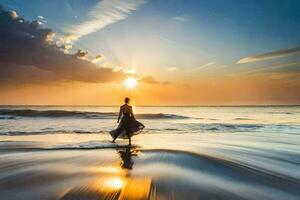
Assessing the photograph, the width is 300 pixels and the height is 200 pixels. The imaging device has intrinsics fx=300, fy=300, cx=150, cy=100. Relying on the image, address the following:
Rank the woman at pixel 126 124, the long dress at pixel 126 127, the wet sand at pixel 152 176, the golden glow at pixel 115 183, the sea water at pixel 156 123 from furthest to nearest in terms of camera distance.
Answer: the sea water at pixel 156 123, the long dress at pixel 126 127, the woman at pixel 126 124, the golden glow at pixel 115 183, the wet sand at pixel 152 176

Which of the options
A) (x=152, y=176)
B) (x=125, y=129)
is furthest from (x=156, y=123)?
(x=152, y=176)

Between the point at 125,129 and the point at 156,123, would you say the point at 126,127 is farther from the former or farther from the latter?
the point at 156,123

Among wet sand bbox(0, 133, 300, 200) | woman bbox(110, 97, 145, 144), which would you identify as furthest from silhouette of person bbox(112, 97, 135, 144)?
wet sand bbox(0, 133, 300, 200)

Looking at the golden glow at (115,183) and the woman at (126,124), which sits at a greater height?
the woman at (126,124)

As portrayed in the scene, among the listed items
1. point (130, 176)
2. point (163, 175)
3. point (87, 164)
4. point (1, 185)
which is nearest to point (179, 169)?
point (163, 175)

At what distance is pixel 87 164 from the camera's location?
893 cm

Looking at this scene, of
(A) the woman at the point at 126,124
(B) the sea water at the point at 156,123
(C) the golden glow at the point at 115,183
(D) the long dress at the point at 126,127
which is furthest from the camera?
(B) the sea water at the point at 156,123

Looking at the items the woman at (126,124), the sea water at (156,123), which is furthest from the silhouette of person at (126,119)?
the sea water at (156,123)

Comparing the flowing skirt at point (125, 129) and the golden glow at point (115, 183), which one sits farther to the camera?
the flowing skirt at point (125, 129)

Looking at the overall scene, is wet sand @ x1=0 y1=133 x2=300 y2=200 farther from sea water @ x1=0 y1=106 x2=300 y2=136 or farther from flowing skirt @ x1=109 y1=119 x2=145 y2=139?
sea water @ x1=0 y1=106 x2=300 y2=136

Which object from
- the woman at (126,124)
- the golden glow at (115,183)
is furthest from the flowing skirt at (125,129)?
the golden glow at (115,183)

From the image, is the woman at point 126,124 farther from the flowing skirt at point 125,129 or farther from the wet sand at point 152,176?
the wet sand at point 152,176

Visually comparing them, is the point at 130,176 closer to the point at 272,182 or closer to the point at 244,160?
the point at 272,182

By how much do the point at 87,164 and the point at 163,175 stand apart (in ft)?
9.25
